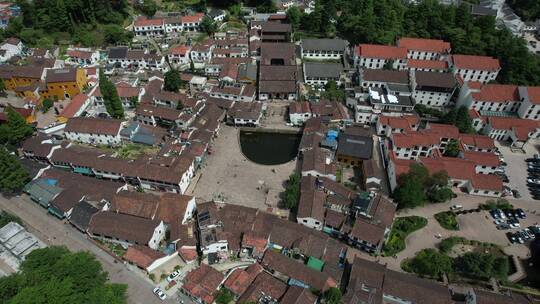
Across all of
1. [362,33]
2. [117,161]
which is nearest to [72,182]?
[117,161]

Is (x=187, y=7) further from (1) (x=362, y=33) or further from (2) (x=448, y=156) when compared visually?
(2) (x=448, y=156)

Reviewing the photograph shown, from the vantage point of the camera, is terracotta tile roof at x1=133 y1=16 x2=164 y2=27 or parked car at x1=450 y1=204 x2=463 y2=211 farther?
terracotta tile roof at x1=133 y1=16 x2=164 y2=27

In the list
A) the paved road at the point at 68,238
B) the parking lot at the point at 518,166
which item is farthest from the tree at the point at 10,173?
the parking lot at the point at 518,166

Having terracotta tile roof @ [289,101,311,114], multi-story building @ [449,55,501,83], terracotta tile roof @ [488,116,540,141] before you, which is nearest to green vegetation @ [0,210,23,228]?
terracotta tile roof @ [289,101,311,114]

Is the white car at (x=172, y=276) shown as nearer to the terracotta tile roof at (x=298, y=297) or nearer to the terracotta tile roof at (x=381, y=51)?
the terracotta tile roof at (x=298, y=297)

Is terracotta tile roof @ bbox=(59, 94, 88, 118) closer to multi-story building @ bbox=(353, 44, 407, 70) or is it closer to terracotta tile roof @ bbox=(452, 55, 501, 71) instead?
multi-story building @ bbox=(353, 44, 407, 70)
